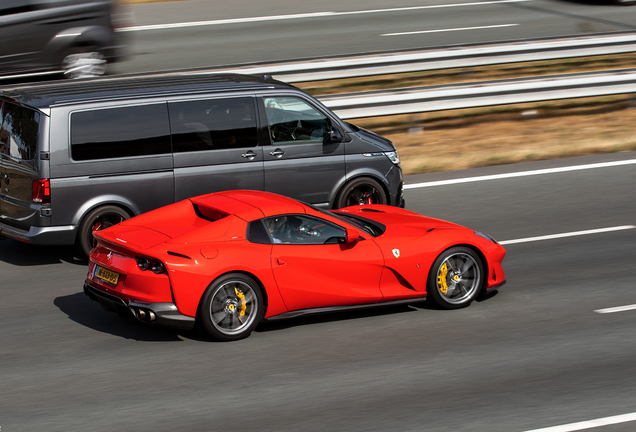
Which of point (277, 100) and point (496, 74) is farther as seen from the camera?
point (496, 74)

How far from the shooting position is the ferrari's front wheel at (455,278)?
7.81 meters

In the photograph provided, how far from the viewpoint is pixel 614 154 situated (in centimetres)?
1443

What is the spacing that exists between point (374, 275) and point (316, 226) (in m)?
0.71

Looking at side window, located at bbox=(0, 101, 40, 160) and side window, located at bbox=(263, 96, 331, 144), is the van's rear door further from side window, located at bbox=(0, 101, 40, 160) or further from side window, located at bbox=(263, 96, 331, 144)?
side window, located at bbox=(263, 96, 331, 144)

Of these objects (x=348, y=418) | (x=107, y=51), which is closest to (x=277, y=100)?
(x=348, y=418)

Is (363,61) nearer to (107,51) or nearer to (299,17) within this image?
(107,51)

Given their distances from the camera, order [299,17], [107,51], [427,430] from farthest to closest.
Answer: [299,17]
[107,51]
[427,430]

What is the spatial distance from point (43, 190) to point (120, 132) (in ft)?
3.55

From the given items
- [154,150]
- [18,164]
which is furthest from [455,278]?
[18,164]

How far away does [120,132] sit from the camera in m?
9.39

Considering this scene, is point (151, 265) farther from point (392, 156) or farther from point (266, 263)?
point (392, 156)

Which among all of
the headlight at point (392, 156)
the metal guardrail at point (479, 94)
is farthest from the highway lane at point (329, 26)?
the headlight at point (392, 156)

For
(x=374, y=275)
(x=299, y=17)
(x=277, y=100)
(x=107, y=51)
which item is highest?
(x=299, y=17)

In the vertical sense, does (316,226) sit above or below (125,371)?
above
